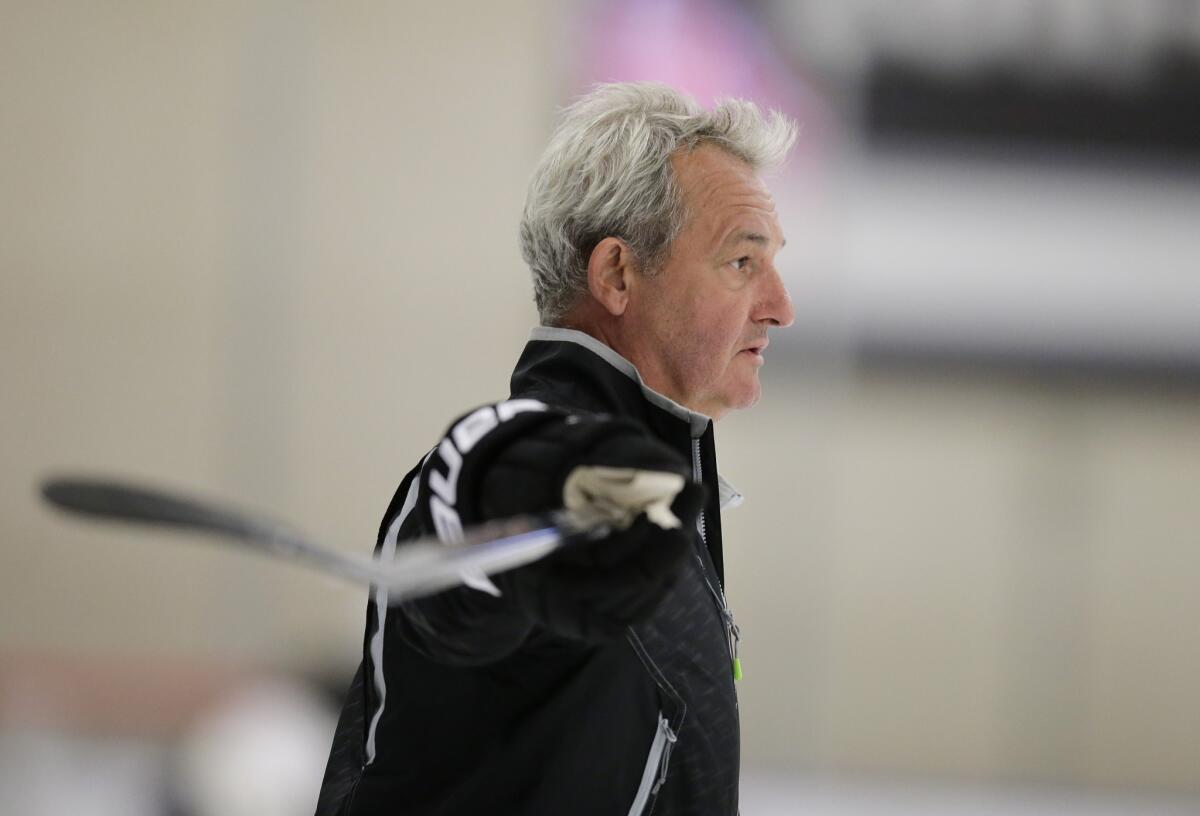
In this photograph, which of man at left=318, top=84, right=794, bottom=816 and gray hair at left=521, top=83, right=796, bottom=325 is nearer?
man at left=318, top=84, right=794, bottom=816

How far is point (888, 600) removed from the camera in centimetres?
491

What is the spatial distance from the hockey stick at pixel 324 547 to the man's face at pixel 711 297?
51 cm

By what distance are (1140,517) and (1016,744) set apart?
952mm

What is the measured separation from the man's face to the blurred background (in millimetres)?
3202

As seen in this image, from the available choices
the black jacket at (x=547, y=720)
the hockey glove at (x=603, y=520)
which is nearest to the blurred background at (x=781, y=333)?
the black jacket at (x=547, y=720)

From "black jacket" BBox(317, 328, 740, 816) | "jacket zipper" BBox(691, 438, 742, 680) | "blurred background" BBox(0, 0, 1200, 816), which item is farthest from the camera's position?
"blurred background" BBox(0, 0, 1200, 816)

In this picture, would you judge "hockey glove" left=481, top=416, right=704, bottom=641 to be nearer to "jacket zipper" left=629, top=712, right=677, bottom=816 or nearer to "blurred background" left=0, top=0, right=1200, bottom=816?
"jacket zipper" left=629, top=712, right=677, bottom=816

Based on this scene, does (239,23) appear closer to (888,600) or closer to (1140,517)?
(888,600)

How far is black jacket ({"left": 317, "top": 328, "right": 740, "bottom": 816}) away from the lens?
1182 millimetres

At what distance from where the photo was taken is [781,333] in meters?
→ 4.71

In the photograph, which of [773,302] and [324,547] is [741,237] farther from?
[324,547]

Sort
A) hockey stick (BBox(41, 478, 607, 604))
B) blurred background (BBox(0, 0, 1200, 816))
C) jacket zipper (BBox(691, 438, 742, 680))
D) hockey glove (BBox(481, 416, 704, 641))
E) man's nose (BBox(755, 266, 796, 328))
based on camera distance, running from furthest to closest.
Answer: blurred background (BBox(0, 0, 1200, 816)), man's nose (BBox(755, 266, 796, 328)), jacket zipper (BBox(691, 438, 742, 680)), hockey glove (BBox(481, 416, 704, 641)), hockey stick (BBox(41, 478, 607, 604))

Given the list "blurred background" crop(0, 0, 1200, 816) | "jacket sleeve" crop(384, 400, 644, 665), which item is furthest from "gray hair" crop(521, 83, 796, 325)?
"blurred background" crop(0, 0, 1200, 816)

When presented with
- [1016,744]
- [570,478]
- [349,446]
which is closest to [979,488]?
[1016,744]
